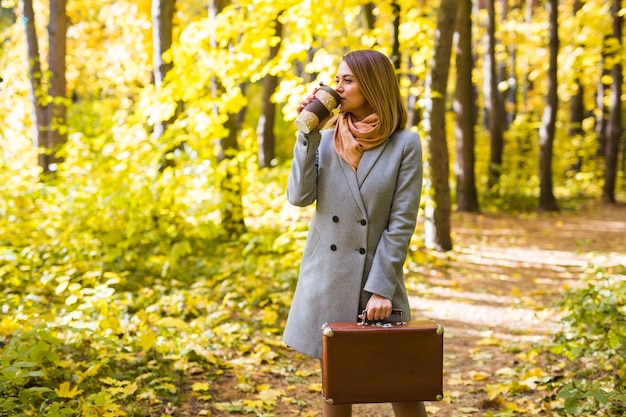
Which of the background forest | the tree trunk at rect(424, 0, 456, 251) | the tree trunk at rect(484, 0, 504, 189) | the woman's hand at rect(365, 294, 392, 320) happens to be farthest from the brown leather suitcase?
the tree trunk at rect(484, 0, 504, 189)

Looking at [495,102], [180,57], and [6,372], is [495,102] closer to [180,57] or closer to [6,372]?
[180,57]

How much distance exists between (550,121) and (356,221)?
1285 centimetres

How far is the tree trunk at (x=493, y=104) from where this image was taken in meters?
14.6

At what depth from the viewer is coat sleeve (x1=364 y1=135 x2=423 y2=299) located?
8.75 feet

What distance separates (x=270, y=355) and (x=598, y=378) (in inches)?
92.7

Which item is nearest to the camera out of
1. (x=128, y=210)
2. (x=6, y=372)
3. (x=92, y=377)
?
(x=6, y=372)

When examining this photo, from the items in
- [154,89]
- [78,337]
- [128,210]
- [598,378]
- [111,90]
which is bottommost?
[598,378]

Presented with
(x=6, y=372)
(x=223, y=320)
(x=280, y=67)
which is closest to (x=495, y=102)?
(x=280, y=67)

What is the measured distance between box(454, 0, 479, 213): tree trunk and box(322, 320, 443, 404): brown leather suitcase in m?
10.6

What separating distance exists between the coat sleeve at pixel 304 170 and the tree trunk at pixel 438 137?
20.1ft

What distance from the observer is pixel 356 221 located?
2732 mm

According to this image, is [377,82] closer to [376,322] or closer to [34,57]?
[376,322]

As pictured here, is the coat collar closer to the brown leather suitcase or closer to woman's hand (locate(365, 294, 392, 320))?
woman's hand (locate(365, 294, 392, 320))

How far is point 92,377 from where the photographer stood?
154 inches
